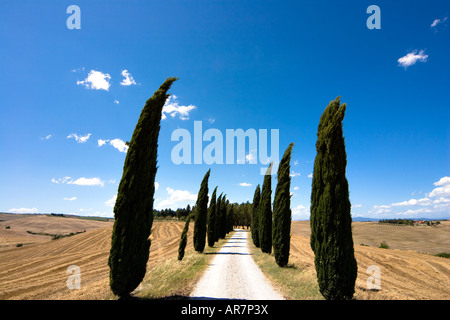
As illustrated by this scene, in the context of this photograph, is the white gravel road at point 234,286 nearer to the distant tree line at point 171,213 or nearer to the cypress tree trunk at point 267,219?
the cypress tree trunk at point 267,219

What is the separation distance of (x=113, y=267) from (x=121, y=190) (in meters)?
2.70

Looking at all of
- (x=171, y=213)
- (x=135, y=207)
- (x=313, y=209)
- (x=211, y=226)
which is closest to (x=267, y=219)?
(x=211, y=226)

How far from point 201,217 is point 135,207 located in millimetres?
15319

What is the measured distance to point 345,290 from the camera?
759cm

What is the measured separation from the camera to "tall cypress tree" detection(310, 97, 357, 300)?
25.2 feet

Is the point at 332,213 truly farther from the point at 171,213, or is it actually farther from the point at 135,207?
the point at 171,213

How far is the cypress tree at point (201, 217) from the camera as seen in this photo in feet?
68.4

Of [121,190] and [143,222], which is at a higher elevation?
[121,190]

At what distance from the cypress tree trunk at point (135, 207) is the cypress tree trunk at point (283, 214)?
938 centimetres

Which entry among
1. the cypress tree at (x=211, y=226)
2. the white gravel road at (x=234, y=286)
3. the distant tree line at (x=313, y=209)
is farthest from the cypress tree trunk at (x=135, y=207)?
the cypress tree at (x=211, y=226)

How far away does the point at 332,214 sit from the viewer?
26.6 ft
